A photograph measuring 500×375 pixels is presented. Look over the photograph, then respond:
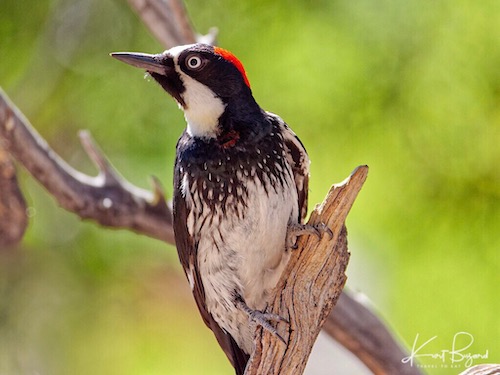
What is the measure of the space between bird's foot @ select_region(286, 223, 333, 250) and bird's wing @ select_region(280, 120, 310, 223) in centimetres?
25

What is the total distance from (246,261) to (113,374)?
12.6ft

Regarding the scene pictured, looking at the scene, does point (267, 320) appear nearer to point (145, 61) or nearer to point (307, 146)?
point (145, 61)

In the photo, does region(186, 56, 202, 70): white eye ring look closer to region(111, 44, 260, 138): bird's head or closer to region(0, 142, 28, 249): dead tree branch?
region(111, 44, 260, 138): bird's head

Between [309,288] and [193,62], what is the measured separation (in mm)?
1224

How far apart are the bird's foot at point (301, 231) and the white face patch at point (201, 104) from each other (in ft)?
1.95

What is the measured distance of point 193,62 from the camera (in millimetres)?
4246

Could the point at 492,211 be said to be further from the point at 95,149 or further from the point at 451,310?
the point at 95,149

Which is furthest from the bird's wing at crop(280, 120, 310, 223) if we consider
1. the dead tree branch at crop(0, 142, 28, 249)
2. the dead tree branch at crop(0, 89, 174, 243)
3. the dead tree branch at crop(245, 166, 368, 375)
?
the dead tree branch at crop(0, 142, 28, 249)

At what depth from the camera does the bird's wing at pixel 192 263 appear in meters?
4.39

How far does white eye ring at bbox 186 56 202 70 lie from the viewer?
4.24 m

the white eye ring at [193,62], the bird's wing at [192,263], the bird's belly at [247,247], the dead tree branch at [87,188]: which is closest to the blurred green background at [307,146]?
the dead tree branch at [87,188]

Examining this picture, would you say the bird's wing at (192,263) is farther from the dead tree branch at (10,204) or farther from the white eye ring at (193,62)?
the dead tree branch at (10,204)

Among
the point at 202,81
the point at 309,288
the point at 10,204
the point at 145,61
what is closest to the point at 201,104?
the point at 202,81

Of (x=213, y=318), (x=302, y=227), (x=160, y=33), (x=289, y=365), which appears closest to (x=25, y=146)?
(x=160, y=33)
